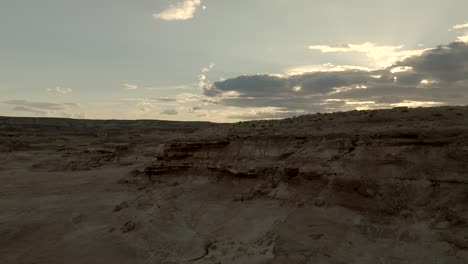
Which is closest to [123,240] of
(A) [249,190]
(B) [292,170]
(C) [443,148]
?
(A) [249,190]

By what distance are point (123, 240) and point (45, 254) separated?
90.5 inches

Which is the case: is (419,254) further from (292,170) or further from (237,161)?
(237,161)

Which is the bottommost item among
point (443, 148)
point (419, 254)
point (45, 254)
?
point (45, 254)

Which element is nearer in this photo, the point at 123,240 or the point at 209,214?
the point at 123,240

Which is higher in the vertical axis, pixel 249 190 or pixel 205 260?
pixel 249 190

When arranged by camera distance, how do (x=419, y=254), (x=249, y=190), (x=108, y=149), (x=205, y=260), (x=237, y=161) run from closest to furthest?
(x=419, y=254)
(x=205, y=260)
(x=249, y=190)
(x=237, y=161)
(x=108, y=149)

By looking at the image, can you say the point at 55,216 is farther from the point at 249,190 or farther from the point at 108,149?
the point at 108,149

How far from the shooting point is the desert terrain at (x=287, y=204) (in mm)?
9273

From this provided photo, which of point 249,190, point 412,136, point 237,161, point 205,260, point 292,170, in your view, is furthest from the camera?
point 237,161

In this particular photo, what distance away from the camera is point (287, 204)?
39.1 ft

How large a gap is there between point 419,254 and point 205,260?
16.9 feet

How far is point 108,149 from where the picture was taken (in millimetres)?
35531

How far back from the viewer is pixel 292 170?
12.8m

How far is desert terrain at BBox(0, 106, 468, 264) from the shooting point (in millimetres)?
9273
